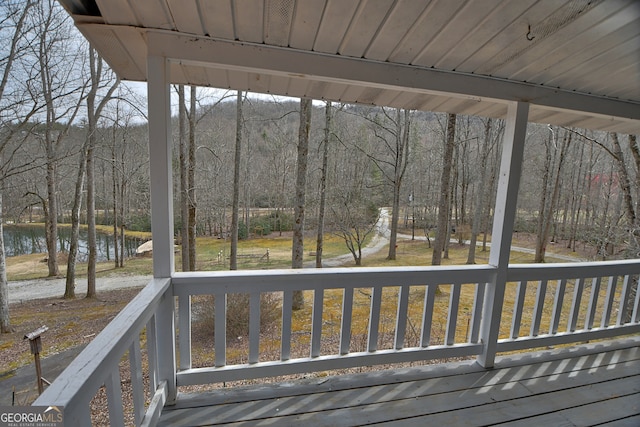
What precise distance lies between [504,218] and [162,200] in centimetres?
227

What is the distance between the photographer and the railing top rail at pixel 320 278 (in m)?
1.72

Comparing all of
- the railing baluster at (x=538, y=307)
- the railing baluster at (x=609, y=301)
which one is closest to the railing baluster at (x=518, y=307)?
the railing baluster at (x=538, y=307)

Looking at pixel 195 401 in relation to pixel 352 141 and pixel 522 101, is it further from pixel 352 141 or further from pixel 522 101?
pixel 352 141

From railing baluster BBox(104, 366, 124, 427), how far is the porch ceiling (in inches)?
58.7

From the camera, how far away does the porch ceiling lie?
121cm

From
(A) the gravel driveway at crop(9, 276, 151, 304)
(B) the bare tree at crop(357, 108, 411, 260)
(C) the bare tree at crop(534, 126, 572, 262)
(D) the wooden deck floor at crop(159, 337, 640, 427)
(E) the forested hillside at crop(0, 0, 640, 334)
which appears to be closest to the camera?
(D) the wooden deck floor at crop(159, 337, 640, 427)

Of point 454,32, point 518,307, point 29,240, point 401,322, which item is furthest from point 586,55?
point 29,240

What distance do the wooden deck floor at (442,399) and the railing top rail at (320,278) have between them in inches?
25.7

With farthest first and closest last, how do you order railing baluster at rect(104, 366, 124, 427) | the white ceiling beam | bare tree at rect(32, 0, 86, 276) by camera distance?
bare tree at rect(32, 0, 86, 276) → the white ceiling beam → railing baluster at rect(104, 366, 124, 427)

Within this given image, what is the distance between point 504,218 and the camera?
2.05 meters

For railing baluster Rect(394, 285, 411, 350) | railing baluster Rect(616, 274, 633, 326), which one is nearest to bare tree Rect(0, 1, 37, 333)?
railing baluster Rect(394, 285, 411, 350)

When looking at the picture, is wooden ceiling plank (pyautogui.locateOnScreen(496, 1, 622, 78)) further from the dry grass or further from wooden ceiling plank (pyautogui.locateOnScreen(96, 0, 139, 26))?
the dry grass

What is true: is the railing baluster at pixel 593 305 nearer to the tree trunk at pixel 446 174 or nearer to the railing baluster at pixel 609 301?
the railing baluster at pixel 609 301
